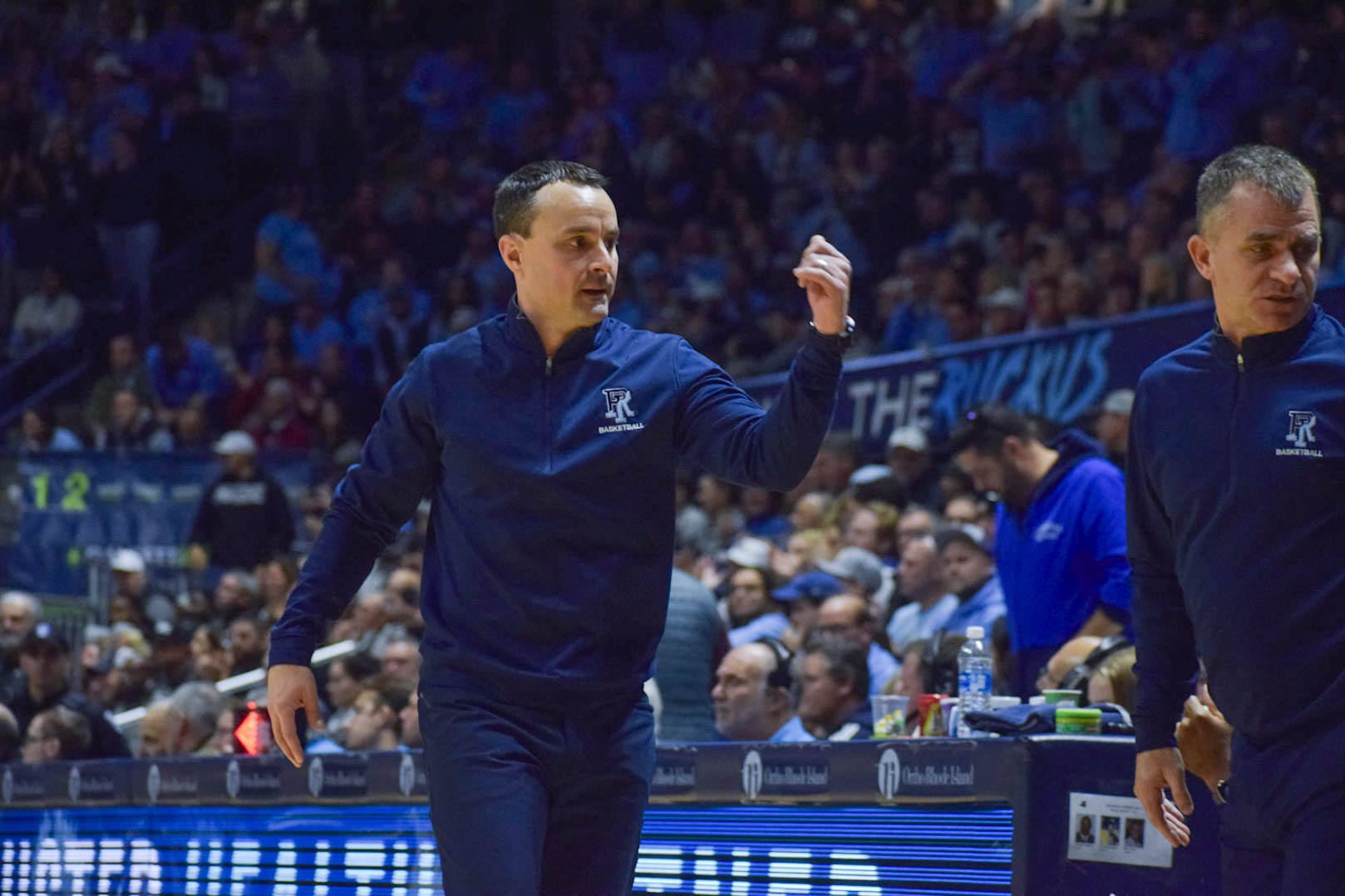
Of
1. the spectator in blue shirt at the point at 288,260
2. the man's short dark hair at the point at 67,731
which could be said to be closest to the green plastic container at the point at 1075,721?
the man's short dark hair at the point at 67,731

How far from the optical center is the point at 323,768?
5.70 m

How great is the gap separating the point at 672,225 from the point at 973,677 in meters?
10.2

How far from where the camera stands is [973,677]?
17.4ft

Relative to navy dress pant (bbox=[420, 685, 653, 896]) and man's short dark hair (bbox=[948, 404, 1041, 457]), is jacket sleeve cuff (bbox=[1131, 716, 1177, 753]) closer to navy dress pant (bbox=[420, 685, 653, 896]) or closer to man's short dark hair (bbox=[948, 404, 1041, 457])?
navy dress pant (bbox=[420, 685, 653, 896])

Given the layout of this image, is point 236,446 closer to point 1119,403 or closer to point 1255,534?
point 1119,403

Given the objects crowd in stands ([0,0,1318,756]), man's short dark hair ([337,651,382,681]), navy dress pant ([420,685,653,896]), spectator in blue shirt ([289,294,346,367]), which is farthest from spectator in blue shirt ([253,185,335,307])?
navy dress pant ([420,685,653,896])

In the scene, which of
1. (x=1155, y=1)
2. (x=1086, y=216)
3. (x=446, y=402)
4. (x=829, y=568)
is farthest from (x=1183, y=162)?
(x=446, y=402)

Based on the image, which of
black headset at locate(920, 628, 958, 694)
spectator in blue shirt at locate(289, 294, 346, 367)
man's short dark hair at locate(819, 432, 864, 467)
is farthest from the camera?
spectator in blue shirt at locate(289, 294, 346, 367)

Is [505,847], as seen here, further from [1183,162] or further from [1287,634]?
[1183,162]

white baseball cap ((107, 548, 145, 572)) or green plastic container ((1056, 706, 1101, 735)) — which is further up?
white baseball cap ((107, 548, 145, 572))

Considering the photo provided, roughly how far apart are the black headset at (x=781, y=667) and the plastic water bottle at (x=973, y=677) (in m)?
1.17

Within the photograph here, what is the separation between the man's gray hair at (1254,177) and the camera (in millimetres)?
3174

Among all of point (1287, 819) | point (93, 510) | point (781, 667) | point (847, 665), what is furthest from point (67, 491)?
point (1287, 819)

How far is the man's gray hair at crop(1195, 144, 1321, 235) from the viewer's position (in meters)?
3.17
